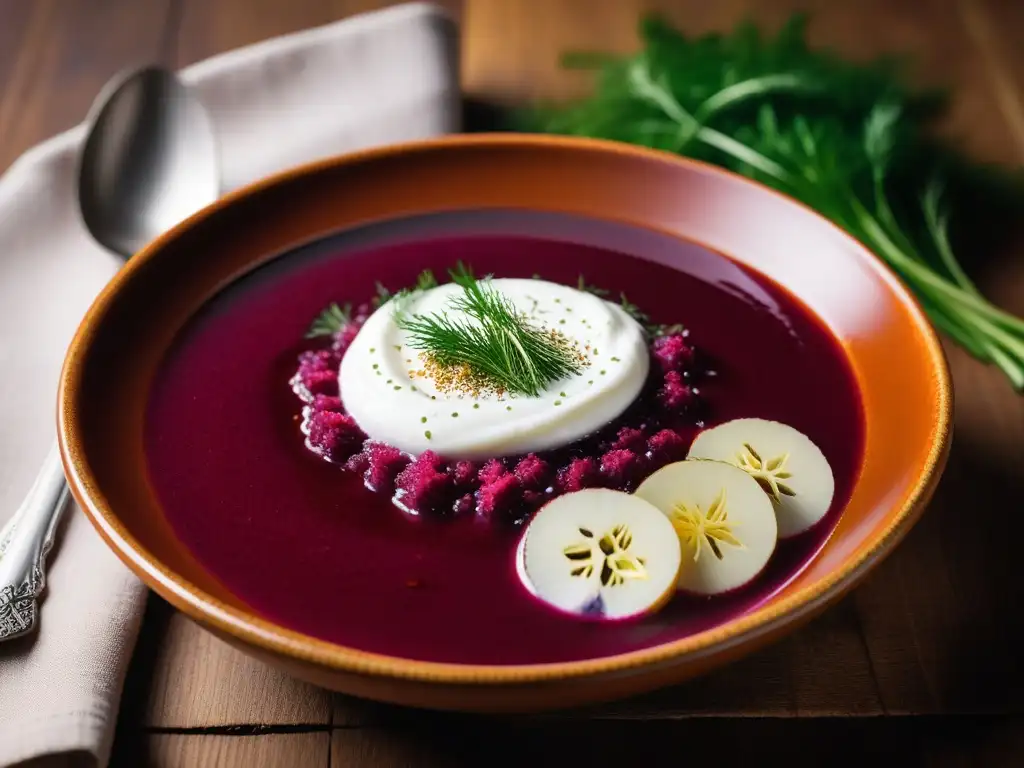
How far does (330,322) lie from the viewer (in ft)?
5.62

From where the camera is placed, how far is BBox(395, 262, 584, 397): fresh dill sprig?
5.01 feet

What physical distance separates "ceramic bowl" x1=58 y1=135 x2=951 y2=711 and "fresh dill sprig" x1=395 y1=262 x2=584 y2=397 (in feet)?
1.15

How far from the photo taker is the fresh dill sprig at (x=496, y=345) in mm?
1527

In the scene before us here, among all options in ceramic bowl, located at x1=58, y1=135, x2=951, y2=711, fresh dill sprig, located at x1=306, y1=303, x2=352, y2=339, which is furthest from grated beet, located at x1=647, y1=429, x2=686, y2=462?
fresh dill sprig, located at x1=306, y1=303, x2=352, y2=339

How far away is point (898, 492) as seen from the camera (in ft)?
4.30

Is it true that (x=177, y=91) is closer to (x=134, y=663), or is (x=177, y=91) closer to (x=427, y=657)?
(x=134, y=663)

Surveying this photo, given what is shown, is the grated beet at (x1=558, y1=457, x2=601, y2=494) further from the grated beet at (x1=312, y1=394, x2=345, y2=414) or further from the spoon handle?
the spoon handle

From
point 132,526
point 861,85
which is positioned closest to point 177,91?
point 132,526

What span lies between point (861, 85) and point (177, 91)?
55.5 inches

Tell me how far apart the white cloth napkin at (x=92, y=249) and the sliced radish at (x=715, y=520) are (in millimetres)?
672

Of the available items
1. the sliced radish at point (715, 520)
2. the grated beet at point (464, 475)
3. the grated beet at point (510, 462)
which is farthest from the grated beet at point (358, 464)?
the sliced radish at point (715, 520)

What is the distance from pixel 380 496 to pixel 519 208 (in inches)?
27.4

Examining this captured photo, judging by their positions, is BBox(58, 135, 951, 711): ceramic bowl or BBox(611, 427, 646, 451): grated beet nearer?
BBox(58, 135, 951, 711): ceramic bowl

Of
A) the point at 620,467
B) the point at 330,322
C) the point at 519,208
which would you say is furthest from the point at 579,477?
the point at 519,208
